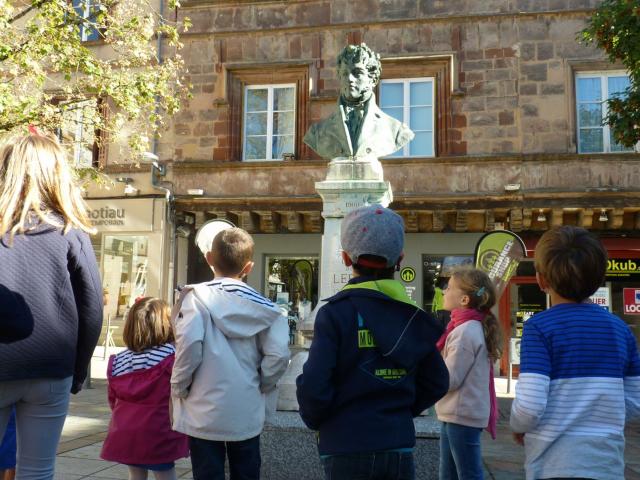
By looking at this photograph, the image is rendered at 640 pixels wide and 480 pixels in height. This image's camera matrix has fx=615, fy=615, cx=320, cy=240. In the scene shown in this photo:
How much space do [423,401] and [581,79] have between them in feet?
43.5

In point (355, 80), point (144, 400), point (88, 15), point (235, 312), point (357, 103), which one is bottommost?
point (144, 400)

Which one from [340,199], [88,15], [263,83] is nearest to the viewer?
[340,199]

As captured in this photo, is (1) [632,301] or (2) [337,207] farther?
(1) [632,301]

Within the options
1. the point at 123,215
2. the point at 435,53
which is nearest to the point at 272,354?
the point at 435,53

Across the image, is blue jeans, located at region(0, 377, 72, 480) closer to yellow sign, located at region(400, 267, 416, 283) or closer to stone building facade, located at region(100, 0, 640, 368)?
stone building facade, located at region(100, 0, 640, 368)

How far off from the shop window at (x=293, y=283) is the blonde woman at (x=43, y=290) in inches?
486

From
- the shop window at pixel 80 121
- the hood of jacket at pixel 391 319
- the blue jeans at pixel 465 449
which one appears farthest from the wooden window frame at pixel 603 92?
the hood of jacket at pixel 391 319

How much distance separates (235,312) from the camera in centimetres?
295

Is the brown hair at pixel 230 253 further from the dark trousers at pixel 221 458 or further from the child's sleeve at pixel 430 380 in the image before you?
the child's sleeve at pixel 430 380

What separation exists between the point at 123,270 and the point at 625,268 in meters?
11.8

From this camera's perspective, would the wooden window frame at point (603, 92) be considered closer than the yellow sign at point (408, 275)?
Yes

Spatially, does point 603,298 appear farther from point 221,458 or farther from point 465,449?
point 221,458

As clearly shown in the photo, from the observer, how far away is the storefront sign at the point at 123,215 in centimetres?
1514

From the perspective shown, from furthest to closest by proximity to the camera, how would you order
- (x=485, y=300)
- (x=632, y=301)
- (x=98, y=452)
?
(x=632, y=301) < (x=98, y=452) < (x=485, y=300)
